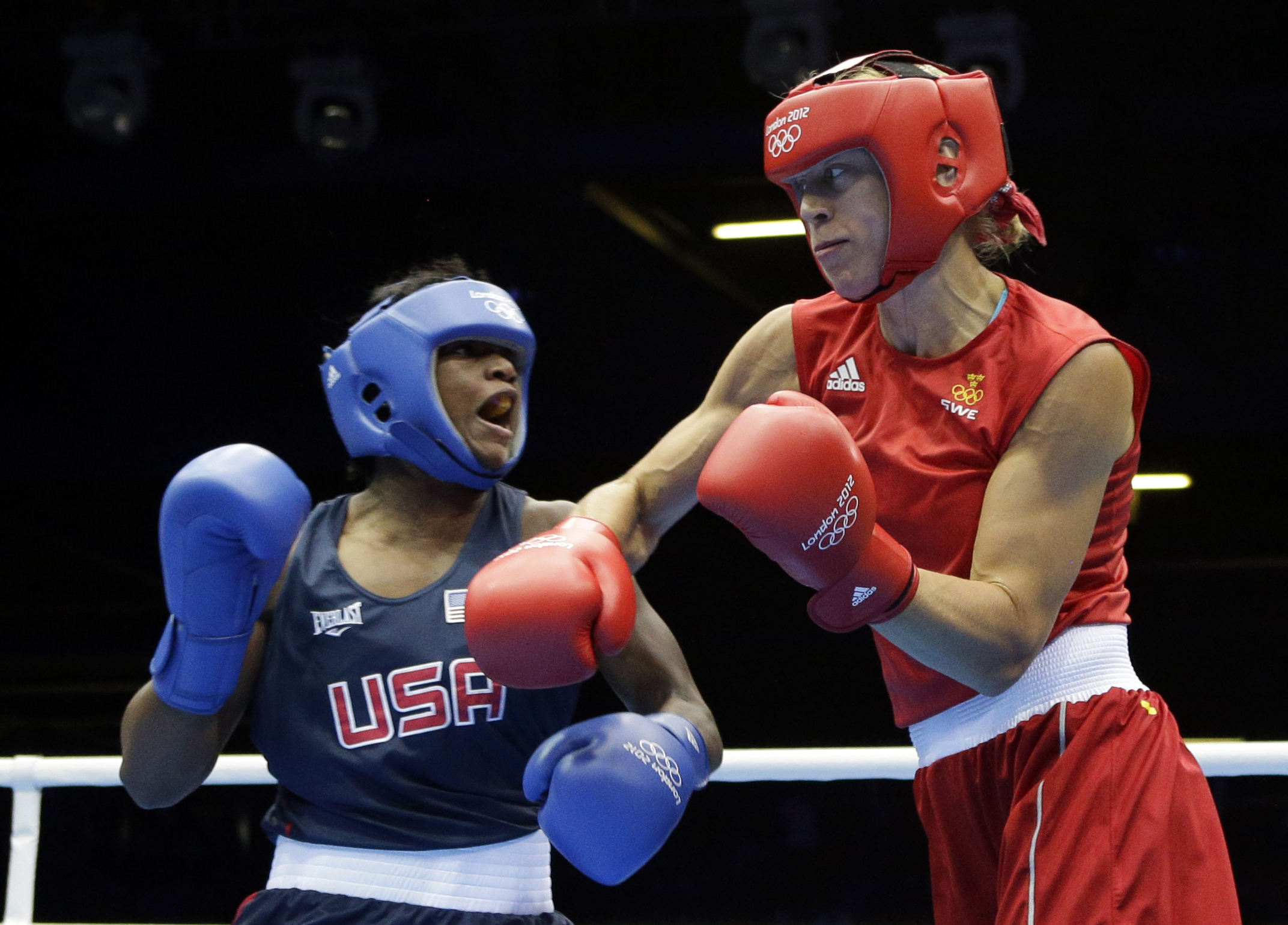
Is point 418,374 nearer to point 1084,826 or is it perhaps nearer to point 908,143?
point 908,143

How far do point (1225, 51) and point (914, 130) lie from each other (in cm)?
491

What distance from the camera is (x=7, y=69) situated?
6.32m

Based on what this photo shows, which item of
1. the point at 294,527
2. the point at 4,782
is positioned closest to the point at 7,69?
the point at 4,782

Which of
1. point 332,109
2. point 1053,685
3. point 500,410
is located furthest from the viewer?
point 332,109

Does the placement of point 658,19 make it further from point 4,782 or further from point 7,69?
point 4,782

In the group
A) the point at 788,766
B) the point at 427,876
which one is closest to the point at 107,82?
the point at 788,766

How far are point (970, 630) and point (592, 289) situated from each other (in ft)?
22.9

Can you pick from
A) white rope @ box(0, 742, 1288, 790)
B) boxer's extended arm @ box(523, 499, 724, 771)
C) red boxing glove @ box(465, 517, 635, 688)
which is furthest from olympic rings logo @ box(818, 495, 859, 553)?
white rope @ box(0, 742, 1288, 790)

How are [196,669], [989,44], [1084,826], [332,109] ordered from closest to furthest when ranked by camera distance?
[1084,826] < [196,669] < [989,44] < [332,109]

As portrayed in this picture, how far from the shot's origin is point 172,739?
1.87 metres

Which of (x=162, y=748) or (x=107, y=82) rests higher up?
(x=107, y=82)

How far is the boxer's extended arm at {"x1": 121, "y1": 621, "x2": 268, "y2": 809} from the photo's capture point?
1.86m

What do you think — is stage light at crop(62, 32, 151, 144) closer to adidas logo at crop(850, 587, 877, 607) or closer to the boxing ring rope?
the boxing ring rope

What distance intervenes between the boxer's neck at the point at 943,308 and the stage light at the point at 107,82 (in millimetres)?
4360
